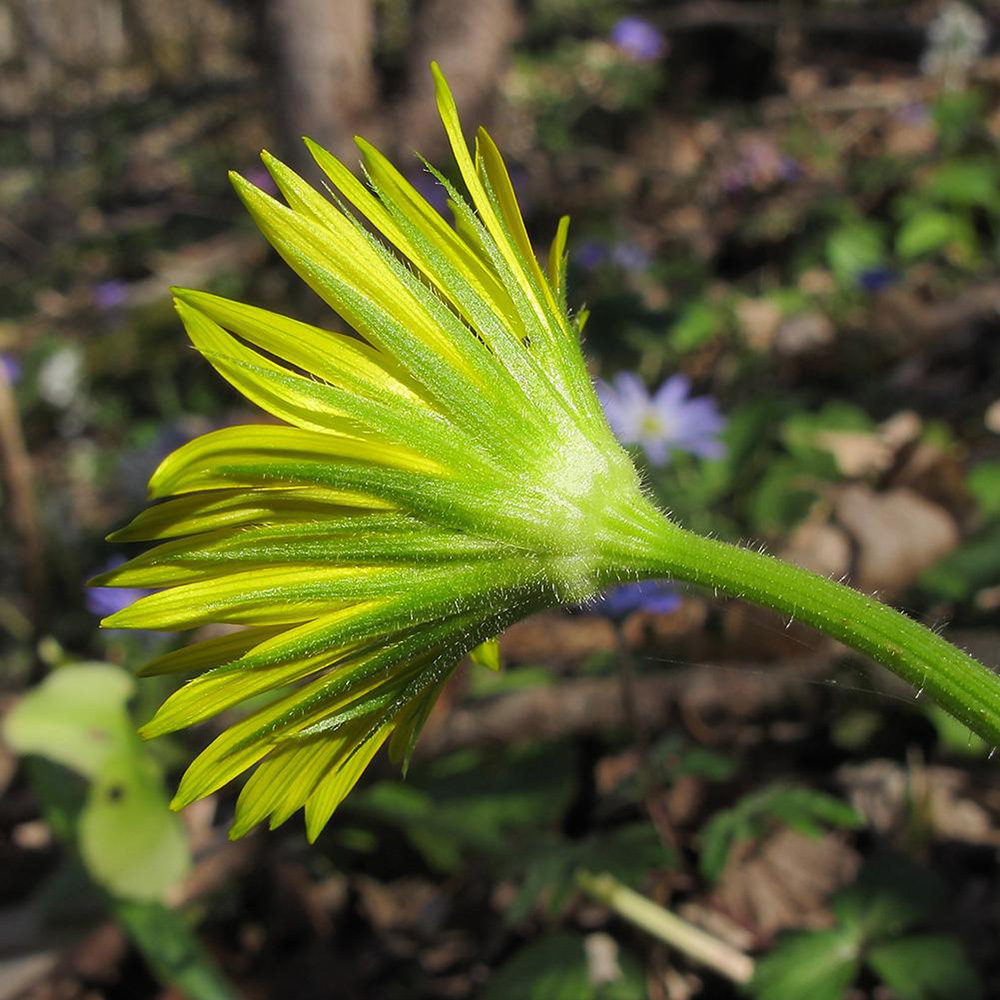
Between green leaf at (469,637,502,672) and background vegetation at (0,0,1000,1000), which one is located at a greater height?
green leaf at (469,637,502,672)

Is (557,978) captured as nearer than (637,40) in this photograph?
Yes

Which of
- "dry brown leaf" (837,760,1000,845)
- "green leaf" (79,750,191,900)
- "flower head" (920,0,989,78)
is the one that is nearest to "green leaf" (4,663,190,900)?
"green leaf" (79,750,191,900)

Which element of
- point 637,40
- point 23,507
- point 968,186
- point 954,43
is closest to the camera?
point 23,507

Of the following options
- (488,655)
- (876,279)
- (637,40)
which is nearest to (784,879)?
(488,655)

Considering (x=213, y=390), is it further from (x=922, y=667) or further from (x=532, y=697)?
(x=922, y=667)

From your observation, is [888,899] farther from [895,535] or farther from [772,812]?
[895,535]

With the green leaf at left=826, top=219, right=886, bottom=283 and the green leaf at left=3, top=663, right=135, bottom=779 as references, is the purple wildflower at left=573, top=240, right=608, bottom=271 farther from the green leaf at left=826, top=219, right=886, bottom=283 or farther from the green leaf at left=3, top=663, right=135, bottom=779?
the green leaf at left=3, top=663, right=135, bottom=779

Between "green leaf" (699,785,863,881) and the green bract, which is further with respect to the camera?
"green leaf" (699,785,863,881)

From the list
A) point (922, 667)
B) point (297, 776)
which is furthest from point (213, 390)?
point (922, 667)
